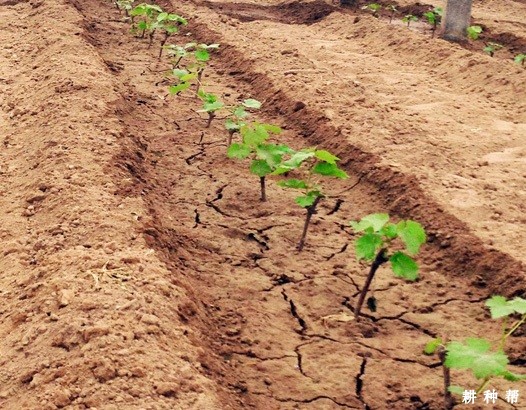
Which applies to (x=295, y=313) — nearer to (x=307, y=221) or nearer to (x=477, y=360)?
(x=307, y=221)

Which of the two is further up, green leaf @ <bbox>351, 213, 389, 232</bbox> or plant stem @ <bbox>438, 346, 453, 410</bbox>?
green leaf @ <bbox>351, 213, 389, 232</bbox>

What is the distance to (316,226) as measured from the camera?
459 cm

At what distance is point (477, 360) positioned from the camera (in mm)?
2566

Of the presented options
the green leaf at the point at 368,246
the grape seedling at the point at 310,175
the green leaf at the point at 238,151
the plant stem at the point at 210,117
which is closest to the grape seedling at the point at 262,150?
the green leaf at the point at 238,151

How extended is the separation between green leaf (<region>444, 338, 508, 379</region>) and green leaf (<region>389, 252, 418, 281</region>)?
2.66 ft

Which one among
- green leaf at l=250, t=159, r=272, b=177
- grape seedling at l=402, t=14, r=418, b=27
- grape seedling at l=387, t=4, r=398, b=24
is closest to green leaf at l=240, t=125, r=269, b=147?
green leaf at l=250, t=159, r=272, b=177

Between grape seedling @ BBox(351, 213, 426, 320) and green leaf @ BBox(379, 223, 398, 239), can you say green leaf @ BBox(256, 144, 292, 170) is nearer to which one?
grape seedling @ BBox(351, 213, 426, 320)

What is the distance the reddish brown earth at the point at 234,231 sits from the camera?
299cm

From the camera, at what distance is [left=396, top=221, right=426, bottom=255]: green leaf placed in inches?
132

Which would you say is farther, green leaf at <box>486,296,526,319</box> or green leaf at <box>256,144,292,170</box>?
green leaf at <box>256,144,292,170</box>

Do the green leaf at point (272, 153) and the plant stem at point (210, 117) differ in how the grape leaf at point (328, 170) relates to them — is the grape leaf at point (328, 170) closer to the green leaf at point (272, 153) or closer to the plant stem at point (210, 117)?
the green leaf at point (272, 153)

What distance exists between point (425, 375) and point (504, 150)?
8.75 ft

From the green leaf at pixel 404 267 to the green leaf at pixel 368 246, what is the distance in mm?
118

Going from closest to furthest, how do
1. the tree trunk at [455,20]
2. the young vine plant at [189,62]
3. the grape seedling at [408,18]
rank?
1. the young vine plant at [189,62]
2. the tree trunk at [455,20]
3. the grape seedling at [408,18]
